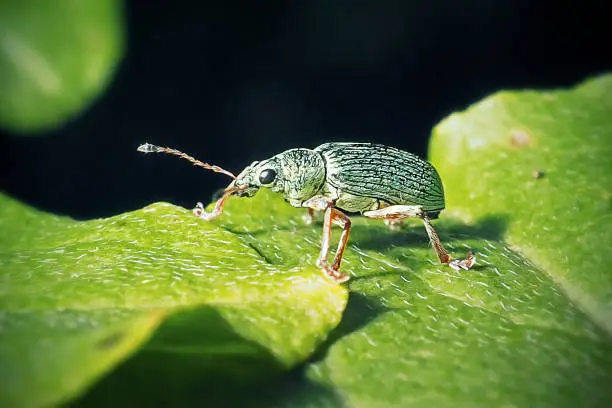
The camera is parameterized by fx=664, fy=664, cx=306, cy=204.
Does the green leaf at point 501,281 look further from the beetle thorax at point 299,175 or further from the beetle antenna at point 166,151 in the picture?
the beetle antenna at point 166,151

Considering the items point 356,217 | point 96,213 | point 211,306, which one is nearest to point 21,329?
point 211,306

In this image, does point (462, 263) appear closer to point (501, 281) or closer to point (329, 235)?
point (501, 281)

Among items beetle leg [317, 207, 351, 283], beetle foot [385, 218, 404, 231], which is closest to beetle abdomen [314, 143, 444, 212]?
beetle foot [385, 218, 404, 231]

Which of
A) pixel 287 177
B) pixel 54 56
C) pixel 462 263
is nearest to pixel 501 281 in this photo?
pixel 462 263

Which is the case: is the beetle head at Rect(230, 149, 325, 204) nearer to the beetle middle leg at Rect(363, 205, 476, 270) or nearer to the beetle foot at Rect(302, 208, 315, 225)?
the beetle foot at Rect(302, 208, 315, 225)

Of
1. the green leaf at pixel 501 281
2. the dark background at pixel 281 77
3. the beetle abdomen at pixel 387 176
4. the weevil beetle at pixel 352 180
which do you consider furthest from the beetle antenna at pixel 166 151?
the dark background at pixel 281 77

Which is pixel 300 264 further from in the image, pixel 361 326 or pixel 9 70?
pixel 9 70
